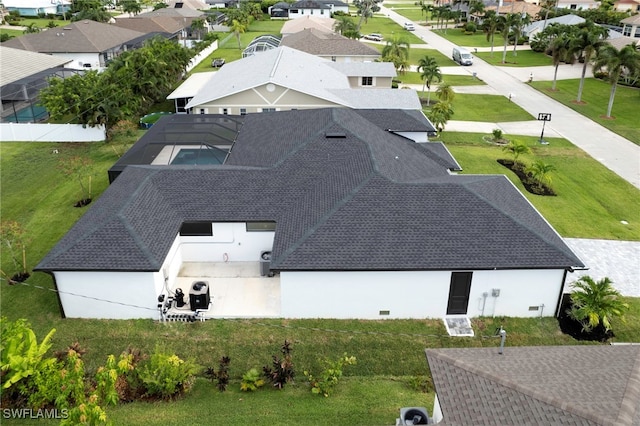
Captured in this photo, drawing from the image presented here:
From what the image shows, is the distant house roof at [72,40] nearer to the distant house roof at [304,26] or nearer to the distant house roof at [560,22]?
the distant house roof at [304,26]

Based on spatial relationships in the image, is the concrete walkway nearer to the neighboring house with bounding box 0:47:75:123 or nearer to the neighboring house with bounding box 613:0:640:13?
the neighboring house with bounding box 0:47:75:123

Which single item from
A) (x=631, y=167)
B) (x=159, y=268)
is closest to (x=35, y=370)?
(x=159, y=268)

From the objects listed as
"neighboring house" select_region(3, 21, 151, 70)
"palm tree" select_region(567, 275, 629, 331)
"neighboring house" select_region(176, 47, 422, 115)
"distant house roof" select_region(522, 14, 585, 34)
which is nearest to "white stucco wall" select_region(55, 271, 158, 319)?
"palm tree" select_region(567, 275, 629, 331)

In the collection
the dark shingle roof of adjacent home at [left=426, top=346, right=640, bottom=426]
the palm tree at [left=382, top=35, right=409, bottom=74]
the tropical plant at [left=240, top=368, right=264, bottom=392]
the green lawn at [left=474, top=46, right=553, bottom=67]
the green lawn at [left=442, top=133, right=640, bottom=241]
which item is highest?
the palm tree at [left=382, top=35, right=409, bottom=74]

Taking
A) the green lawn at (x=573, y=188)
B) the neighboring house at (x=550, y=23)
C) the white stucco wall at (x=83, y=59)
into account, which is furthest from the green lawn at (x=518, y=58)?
the white stucco wall at (x=83, y=59)

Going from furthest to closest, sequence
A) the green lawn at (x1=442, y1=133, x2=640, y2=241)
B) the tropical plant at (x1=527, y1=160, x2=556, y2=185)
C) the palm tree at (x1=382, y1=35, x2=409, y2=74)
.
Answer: the palm tree at (x1=382, y1=35, x2=409, y2=74) < the tropical plant at (x1=527, y1=160, x2=556, y2=185) < the green lawn at (x1=442, y1=133, x2=640, y2=241)

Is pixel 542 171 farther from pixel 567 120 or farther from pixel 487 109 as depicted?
pixel 487 109
